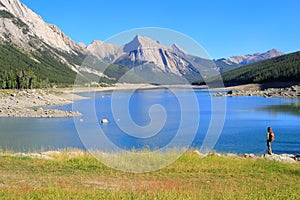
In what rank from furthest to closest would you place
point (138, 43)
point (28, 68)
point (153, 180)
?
point (28, 68) < point (138, 43) < point (153, 180)

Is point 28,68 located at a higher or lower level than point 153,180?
higher

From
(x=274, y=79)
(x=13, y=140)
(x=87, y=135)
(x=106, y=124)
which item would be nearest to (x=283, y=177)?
(x=87, y=135)

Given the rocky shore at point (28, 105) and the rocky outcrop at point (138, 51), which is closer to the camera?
the rocky outcrop at point (138, 51)

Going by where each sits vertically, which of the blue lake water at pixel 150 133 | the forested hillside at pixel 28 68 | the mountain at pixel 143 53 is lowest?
the blue lake water at pixel 150 133

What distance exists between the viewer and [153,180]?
1193 cm

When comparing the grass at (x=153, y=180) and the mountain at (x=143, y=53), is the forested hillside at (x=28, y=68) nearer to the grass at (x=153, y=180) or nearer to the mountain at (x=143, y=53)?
the mountain at (x=143, y=53)

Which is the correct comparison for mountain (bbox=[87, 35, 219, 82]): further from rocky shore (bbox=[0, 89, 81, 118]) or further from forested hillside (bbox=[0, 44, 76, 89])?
forested hillside (bbox=[0, 44, 76, 89])

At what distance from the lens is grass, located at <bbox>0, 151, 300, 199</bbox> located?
8578 mm

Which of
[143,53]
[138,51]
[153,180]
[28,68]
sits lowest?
[153,180]

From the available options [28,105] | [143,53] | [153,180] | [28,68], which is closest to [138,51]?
[143,53]

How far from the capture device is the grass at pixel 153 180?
858 cm

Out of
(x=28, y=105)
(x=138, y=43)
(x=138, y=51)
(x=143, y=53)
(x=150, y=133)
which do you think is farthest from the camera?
(x=28, y=105)

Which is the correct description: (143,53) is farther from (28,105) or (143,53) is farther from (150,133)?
(28,105)

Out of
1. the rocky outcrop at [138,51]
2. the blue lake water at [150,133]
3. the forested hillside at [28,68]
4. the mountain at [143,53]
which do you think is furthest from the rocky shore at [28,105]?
the rocky outcrop at [138,51]
